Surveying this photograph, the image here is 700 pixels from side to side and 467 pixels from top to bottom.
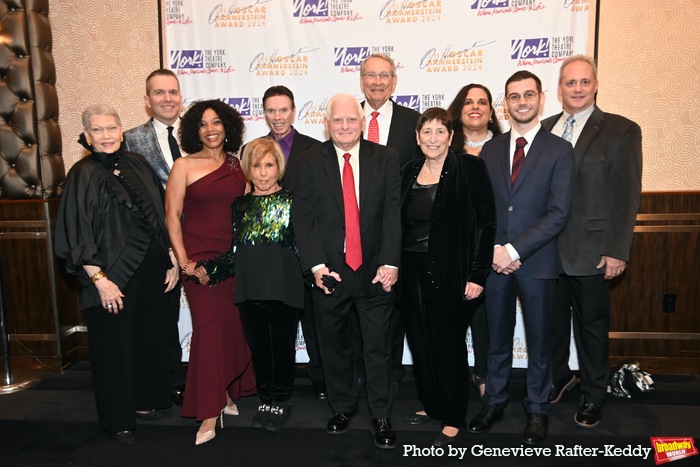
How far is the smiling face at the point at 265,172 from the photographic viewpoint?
2932 millimetres

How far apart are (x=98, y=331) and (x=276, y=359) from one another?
3.31 feet

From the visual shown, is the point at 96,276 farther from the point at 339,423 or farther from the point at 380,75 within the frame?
the point at 380,75

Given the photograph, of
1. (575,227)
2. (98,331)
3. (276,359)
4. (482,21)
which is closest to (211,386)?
(276,359)

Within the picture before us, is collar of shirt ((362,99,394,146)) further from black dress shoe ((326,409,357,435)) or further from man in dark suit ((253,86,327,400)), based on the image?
black dress shoe ((326,409,357,435))

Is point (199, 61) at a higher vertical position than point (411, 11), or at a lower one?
lower

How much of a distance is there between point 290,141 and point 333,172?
75 centimetres

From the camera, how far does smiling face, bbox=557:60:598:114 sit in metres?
3.10

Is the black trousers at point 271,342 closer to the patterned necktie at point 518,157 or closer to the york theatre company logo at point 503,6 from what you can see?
the patterned necktie at point 518,157

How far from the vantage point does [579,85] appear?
310 cm

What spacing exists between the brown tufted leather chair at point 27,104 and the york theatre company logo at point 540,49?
12.1ft

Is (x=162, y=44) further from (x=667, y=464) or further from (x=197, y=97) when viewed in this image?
(x=667, y=464)

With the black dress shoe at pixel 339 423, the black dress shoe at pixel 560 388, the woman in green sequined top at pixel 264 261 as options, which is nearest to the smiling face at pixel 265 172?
the woman in green sequined top at pixel 264 261

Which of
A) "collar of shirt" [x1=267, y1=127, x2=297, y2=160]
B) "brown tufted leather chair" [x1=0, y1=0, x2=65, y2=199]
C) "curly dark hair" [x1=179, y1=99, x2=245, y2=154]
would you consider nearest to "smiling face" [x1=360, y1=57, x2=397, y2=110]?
"collar of shirt" [x1=267, y1=127, x2=297, y2=160]

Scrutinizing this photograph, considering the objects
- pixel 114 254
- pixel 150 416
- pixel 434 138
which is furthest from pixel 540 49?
pixel 150 416
